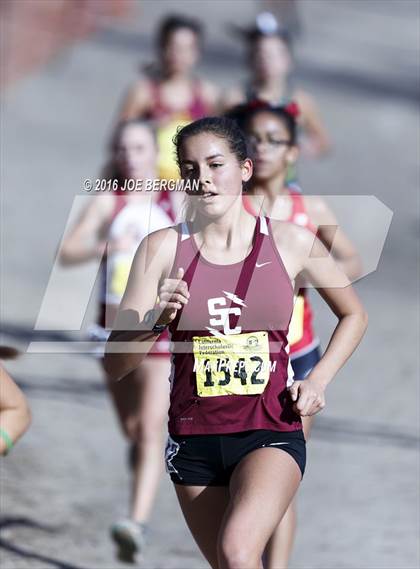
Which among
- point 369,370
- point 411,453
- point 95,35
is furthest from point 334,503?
point 95,35

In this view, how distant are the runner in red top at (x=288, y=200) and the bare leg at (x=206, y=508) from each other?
1.13 m

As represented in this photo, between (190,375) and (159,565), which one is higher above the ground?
(190,375)

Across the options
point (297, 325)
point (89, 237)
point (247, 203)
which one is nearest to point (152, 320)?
point (247, 203)

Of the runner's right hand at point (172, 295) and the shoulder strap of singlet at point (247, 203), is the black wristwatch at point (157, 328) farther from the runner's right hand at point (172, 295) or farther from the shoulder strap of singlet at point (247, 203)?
the shoulder strap of singlet at point (247, 203)

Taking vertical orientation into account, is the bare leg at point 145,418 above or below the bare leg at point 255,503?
above

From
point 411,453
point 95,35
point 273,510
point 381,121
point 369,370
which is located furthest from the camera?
point 95,35

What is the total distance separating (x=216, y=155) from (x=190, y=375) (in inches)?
25.5

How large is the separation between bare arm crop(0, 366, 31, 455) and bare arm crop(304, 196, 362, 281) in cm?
171

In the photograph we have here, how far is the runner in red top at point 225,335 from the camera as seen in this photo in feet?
12.3

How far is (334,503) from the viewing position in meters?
6.37

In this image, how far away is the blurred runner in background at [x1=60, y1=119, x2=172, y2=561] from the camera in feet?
19.2

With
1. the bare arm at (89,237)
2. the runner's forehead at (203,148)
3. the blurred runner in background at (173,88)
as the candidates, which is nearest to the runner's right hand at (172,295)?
the runner's forehead at (203,148)

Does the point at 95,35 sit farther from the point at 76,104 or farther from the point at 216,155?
the point at 216,155

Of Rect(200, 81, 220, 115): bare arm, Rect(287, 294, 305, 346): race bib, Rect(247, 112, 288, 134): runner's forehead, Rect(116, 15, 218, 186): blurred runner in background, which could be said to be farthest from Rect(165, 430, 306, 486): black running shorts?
Rect(200, 81, 220, 115): bare arm
